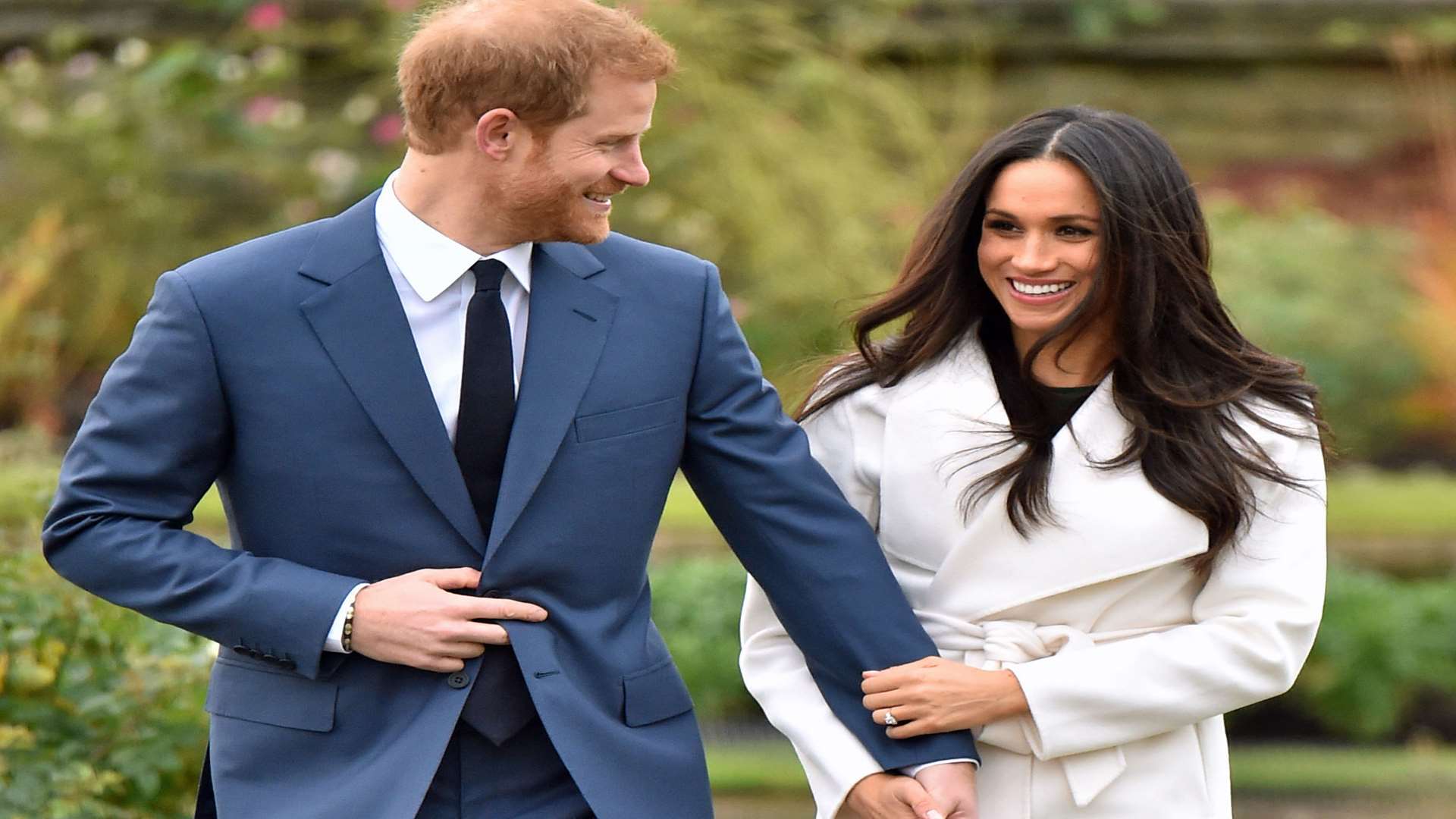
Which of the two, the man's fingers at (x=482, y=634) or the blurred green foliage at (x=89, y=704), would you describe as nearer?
the man's fingers at (x=482, y=634)

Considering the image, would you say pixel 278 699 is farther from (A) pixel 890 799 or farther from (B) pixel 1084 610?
(B) pixel 1084 610

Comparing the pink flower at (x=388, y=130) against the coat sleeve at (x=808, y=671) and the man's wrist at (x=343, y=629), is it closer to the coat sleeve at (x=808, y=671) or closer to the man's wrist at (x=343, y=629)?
the coat sleeve at (x=808, y=671)

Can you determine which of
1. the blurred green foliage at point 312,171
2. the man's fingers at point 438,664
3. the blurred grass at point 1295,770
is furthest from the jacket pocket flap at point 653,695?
the blurred green foliage at point 312,171

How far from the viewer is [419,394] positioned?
2910 millimetres

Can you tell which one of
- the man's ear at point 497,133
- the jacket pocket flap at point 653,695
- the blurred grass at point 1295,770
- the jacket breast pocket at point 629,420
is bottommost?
the blurred grass at point 1295,770

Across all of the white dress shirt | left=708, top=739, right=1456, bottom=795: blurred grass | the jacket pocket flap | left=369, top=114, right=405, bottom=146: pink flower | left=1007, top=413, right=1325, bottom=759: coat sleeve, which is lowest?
left=708, top=739, right=1456, bottom=795: blurred grass

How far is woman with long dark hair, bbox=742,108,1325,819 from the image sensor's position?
3.08 m

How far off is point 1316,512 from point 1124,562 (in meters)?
0.32

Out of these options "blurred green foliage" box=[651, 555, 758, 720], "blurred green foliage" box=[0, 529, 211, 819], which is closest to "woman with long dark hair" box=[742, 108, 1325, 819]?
"blurred green foliage" box=[0, 529, 211, 819]

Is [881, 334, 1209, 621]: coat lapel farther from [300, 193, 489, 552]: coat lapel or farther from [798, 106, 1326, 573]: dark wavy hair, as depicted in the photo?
[300, 193, 489, 552]: coat lapel

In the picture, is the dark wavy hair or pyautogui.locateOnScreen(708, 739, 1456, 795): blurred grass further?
pyautogui.locateOnScreen(708, 739, 1456, 795): blurred grass

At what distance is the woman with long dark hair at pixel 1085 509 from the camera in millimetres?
3082

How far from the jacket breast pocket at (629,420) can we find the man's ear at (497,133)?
0.42m

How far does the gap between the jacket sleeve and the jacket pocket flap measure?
0.47m
